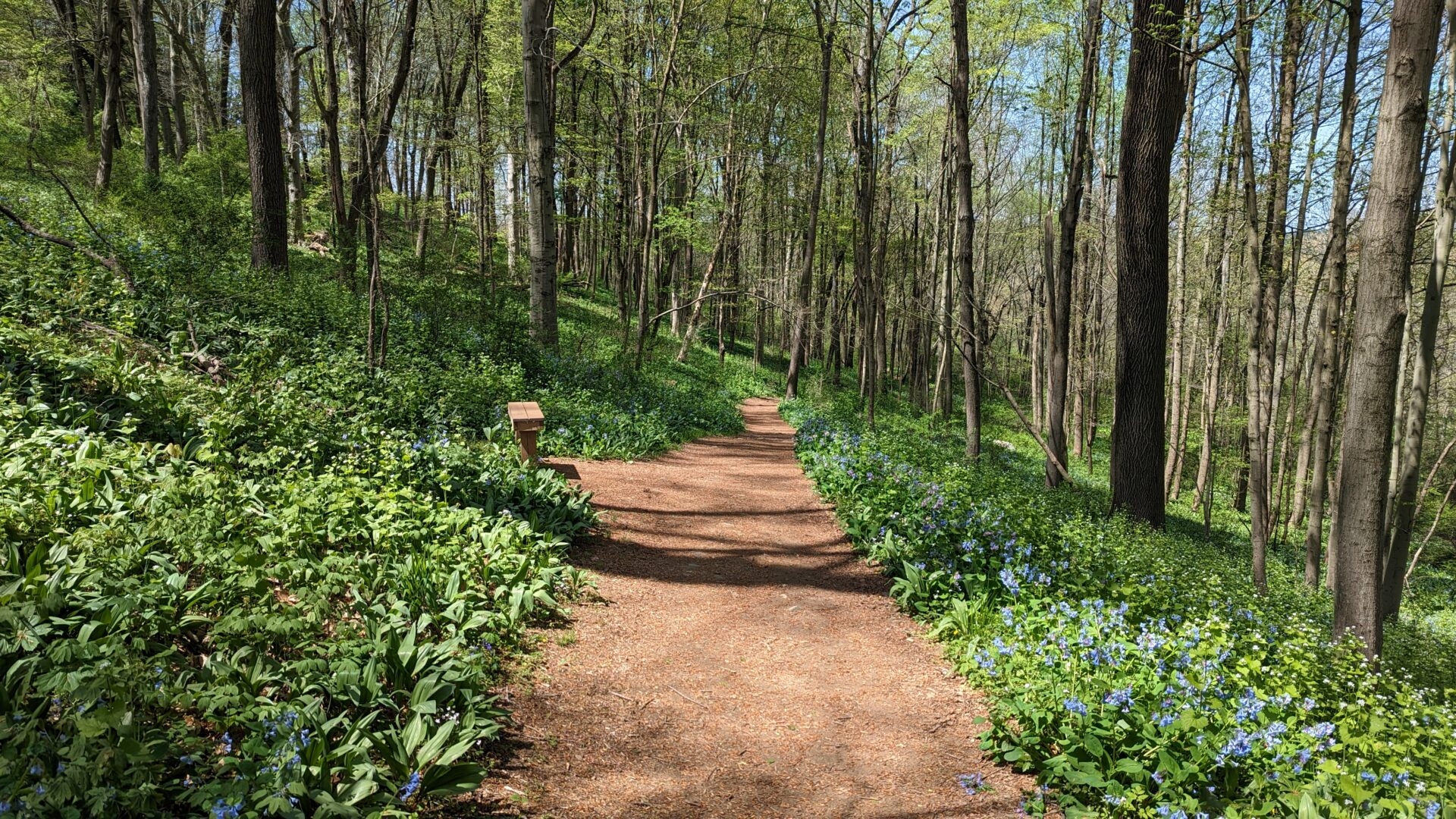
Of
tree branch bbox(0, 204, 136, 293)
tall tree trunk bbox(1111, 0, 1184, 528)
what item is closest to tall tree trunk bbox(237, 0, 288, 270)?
tree branch bbox(0, 204, 136, 293)

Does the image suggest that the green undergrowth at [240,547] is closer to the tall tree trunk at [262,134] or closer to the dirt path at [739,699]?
the dirt path at [739,699]

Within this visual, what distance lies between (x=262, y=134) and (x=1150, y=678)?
1098cm

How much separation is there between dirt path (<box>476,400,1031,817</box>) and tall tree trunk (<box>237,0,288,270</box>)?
635 cm

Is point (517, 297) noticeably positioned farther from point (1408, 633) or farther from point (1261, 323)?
point (1408, 633)

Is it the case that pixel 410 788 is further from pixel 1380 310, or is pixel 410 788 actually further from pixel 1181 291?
pixel 1181 291

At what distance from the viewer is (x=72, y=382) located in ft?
14.9

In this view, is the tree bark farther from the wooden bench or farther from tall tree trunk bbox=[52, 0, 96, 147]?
tall tree trunk bbox=[52, 0, 96, 147]

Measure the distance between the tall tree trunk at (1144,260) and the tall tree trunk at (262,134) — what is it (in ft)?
33.0

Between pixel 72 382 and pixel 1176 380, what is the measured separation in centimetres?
2098

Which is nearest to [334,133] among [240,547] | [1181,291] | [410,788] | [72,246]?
[72,246]

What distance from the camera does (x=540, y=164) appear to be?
435 inches

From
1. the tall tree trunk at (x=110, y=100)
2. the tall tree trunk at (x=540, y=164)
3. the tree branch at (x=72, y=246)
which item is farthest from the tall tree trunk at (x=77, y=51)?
the tree branch at (x=72, y=246)

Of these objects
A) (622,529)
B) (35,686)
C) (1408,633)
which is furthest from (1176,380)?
(35,686)

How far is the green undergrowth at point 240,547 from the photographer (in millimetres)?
2193
